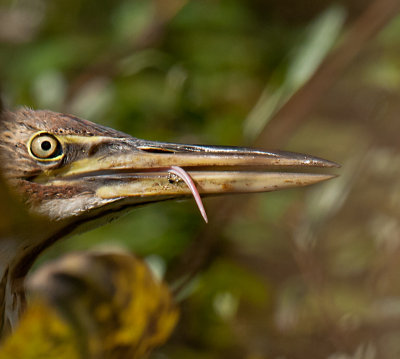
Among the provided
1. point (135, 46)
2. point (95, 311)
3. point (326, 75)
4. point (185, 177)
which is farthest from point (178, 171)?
point (135, 46)

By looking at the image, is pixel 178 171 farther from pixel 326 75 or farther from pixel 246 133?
pixel 326 75

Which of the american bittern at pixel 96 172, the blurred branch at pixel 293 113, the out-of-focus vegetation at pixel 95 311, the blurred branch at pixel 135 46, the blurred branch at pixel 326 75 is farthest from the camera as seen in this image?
the blurred branch at pixel 135 46

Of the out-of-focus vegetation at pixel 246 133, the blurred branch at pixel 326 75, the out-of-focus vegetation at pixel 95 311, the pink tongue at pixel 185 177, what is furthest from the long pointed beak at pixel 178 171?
the blurred branch at pixel 326 75

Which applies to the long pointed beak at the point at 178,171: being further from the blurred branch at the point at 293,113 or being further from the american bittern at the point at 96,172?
the blurred branch at the point at 293,113

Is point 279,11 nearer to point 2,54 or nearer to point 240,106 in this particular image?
point 240,106

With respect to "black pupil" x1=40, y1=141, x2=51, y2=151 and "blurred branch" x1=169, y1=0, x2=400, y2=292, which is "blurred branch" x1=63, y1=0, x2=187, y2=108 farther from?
"black pupil" x1=40, y1=141, x2=51, y2=151

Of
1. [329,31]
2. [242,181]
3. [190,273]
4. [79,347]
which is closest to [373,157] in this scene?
[329,31]
